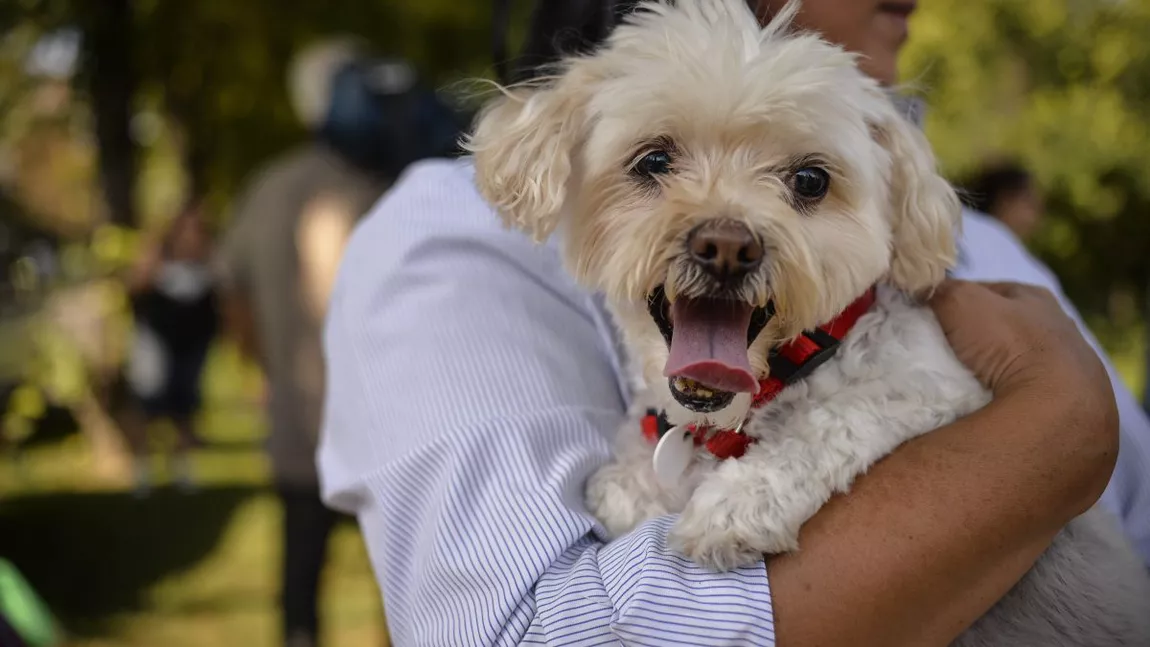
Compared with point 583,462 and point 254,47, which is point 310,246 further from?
point 254,47

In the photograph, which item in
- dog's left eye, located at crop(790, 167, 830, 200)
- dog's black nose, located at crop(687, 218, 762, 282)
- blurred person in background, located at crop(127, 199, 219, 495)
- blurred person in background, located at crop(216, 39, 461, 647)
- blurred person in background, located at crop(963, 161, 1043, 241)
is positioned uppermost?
dog's left eye, located at crop(790, 167, 830, 200)

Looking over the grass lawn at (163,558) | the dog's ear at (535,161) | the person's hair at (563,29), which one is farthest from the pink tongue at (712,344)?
the grass lawn at (163,558)

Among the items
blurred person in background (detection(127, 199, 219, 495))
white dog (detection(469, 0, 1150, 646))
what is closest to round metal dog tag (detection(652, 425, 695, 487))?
white dog (detection(469, 0, 1150, 646))

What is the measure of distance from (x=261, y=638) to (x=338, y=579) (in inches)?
34.8

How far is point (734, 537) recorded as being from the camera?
1311 millimetres

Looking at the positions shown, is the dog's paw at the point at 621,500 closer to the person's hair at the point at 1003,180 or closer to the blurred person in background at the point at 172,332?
the person's hair at the point at 1003,180

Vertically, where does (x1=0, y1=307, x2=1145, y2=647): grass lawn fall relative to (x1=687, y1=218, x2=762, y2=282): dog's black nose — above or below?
below

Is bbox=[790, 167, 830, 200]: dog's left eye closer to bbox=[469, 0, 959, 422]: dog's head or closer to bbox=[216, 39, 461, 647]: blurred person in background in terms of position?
bbox=[469, 0, 959, 422]: dog's head

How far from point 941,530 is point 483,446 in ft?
2.19

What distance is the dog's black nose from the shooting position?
141cm

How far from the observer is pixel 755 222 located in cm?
146

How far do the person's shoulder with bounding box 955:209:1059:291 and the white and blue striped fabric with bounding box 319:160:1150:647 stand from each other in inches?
16.1

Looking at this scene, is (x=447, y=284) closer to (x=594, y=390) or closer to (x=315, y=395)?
(x=594, y=390)

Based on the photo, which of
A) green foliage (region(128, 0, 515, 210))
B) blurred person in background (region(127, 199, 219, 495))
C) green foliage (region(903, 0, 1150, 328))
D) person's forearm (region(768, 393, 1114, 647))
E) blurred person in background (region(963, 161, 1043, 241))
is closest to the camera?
person's forearm (region(768, 393, 1114, 647))
